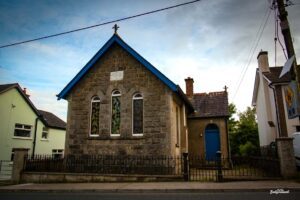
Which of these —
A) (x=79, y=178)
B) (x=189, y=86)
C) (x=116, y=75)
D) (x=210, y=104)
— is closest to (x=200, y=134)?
(x=210, y=104)

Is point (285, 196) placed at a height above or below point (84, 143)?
below

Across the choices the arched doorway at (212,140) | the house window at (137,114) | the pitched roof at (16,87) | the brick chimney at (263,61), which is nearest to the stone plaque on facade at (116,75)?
the house window at (137,114)

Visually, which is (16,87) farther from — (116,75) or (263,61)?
(263,61)

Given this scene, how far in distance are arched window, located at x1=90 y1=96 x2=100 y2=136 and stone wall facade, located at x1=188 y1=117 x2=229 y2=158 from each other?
8.74m

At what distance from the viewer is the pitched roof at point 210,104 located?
19.8m

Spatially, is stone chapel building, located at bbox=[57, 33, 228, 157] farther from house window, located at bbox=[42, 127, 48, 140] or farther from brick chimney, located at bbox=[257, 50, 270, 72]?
house window, located at bbox=[42, 127, 48, 140]

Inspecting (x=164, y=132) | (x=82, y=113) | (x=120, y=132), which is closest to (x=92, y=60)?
(x=82, y=113)

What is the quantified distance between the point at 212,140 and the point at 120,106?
927 centimetres

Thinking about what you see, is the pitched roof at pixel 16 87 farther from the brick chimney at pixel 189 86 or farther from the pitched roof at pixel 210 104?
the pitched roof at pixel 210 104

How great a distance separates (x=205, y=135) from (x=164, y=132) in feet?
26.0

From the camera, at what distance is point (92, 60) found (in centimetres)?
Answer: 1498

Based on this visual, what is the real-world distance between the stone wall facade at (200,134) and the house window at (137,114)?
7642 mm

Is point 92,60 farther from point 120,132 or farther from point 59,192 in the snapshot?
point 59,192

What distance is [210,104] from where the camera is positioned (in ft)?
69.3
